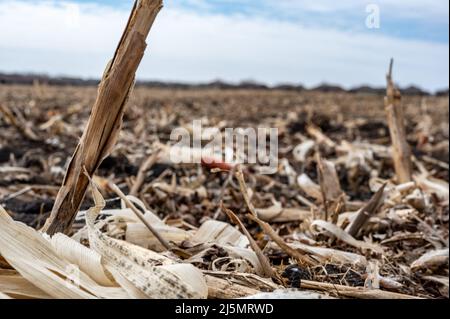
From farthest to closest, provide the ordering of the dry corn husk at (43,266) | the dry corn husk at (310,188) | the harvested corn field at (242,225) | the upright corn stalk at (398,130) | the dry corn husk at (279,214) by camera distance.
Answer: the upright corn stalk at (398,130) < the dry corn husk at (310,188) < the dry corn husk at (279,214) < the harvested corn field at (242,225) < the dry corn husk at (43,266)

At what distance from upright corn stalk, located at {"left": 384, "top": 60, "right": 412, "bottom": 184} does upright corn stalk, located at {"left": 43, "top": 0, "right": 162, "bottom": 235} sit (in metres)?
1.90

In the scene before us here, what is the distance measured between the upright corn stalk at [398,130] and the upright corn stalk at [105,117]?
6.23ft

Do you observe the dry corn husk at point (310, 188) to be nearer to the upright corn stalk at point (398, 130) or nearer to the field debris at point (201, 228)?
the field debris at point (201, 228)

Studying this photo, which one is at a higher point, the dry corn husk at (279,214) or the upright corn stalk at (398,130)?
the upright corn stalk at (398,130)

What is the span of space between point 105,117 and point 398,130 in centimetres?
206

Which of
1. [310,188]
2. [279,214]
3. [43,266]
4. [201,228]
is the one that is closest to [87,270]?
[43,266]

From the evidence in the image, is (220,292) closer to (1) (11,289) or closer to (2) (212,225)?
(1) (11,289)

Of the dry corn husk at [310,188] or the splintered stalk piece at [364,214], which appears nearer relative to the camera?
the splintered stalk piece at [364,214]

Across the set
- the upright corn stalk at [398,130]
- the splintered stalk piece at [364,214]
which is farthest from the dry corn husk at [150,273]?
the upright corn stalk at [398,130]

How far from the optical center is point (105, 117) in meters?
1.29

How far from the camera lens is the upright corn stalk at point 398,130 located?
2.97m

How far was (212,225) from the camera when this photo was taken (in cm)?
176

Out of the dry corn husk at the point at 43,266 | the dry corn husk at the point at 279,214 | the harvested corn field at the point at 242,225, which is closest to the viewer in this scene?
the dry corn husk at the point at 43,266
